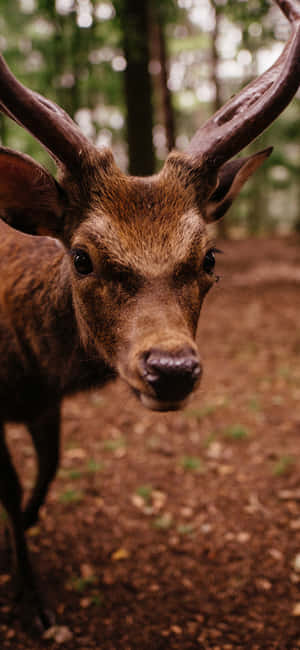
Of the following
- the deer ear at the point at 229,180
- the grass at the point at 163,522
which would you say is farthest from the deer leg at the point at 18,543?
the deer ear at the point at 229,180

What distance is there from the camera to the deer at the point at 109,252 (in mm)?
2139

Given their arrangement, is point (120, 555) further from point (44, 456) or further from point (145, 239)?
point (145, 239)

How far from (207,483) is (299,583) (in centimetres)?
132

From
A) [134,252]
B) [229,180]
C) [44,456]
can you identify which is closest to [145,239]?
[134,252]

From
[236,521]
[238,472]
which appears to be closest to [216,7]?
[238,472]

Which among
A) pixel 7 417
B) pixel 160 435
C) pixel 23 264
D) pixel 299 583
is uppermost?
pixel 23 264

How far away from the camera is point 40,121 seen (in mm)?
2240

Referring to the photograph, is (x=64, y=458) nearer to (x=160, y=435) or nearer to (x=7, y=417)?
(x=160, y=435)

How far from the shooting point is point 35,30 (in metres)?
13.0

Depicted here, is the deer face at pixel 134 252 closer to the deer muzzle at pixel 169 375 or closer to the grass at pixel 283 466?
the deer muzzle at pixel 169 375

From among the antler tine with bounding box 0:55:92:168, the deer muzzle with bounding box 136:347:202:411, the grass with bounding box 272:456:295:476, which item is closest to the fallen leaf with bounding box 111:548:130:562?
the grass with bounding box 272:456:295:476

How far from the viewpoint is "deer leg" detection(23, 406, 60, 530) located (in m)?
3.77

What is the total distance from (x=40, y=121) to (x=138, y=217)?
0.61m

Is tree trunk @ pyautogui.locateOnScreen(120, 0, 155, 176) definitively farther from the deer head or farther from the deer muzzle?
the deer muzzle
